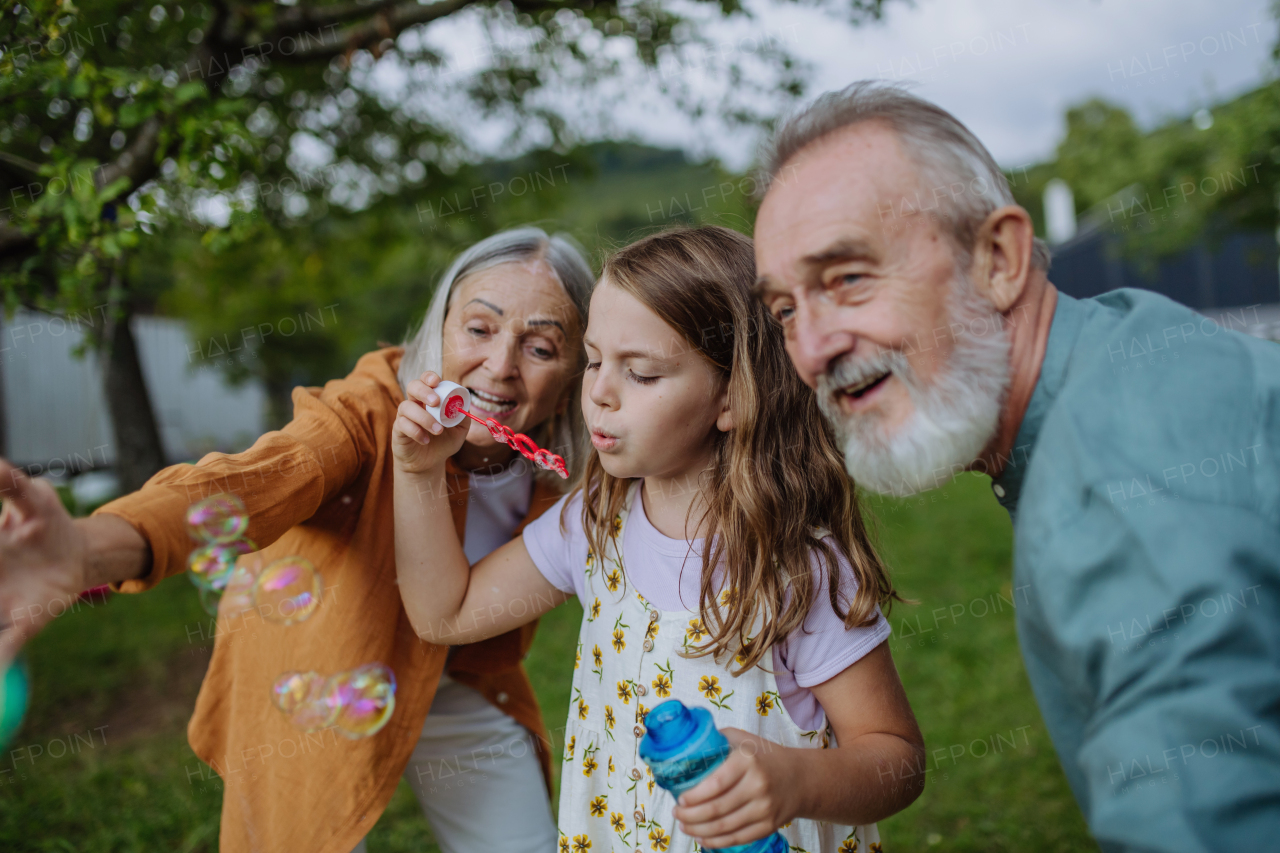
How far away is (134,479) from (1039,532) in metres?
7.10

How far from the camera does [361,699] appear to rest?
6.21 feet

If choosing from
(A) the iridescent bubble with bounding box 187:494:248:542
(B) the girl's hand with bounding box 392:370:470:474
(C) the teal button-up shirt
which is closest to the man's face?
(C) the teal button-up shirt

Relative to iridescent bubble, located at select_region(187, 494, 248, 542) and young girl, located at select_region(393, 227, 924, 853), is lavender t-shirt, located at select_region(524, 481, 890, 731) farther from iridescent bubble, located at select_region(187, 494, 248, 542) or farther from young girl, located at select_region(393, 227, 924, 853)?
iridescent bubble, located at select_region(187, 494, 248, 542)

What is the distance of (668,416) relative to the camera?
168 cm

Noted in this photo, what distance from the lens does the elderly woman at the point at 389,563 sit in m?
1.83

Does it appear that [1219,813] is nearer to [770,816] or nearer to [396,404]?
[770,816]

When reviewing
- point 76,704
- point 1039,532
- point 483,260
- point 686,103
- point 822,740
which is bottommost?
point 76,704

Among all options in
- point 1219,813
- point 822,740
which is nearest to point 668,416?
point 822,740

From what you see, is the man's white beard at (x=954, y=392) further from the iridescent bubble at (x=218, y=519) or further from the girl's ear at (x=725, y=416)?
the iridescent bubble at (x=218, y=519)

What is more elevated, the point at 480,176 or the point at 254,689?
the point at 480,176

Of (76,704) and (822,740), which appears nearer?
(822,740)

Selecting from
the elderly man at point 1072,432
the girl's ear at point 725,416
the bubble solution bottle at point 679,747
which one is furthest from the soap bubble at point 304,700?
the elderly man at point 1072,432

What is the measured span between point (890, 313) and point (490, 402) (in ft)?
3.53

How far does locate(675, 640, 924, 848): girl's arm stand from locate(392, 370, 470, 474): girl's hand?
0.89 metres
